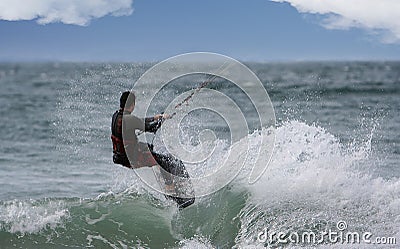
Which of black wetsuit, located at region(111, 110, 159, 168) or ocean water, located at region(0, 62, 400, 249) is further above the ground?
black wetsuit, located at region(111, 110, 159, 168)

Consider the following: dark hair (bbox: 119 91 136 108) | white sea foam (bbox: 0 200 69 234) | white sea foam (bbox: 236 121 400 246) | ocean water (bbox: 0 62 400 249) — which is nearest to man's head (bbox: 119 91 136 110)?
dark hair (bbox: 119 91 136 108)

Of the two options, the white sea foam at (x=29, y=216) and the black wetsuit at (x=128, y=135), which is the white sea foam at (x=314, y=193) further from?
the white sea foam at (x=29, y=216)

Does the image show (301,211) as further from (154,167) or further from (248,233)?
(154,167)

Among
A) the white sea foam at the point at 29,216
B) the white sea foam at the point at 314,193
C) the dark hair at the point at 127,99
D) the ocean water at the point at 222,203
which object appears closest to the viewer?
the white sea foam at the point at 314,193

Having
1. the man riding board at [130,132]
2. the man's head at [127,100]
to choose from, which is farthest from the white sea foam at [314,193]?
the man's head at [127,100]

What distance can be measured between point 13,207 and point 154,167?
103 inches

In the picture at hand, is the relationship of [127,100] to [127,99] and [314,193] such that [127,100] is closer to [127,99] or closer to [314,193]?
[127,99]

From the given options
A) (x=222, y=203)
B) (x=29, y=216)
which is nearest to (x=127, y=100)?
(x=222, y=203)

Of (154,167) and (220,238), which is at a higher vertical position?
(154,167)

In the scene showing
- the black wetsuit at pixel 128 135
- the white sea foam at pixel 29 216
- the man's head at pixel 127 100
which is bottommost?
the white sea foam at pixel 29 216

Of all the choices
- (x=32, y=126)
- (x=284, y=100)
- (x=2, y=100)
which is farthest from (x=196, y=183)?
(x=2, y=100)

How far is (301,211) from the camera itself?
8.91m

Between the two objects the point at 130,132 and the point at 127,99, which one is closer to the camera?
the point at 127,99

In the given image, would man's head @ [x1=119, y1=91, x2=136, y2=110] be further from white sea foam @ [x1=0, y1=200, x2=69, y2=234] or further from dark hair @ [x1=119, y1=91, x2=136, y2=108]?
white sea foam @ [x1=0, y1=200, x2=69, y2=234]
